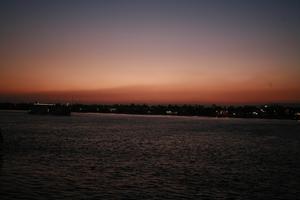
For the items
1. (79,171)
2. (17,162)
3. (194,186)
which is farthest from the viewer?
(17,162)

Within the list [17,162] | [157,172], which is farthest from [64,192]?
[17,162]

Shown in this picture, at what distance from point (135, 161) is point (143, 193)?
16.5 m

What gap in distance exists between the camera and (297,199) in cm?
2575

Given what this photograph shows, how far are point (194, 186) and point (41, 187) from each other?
10476mm

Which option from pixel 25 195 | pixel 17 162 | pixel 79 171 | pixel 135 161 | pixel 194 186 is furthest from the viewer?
pixel 135 161

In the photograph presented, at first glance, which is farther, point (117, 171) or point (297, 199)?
point (117, 171)

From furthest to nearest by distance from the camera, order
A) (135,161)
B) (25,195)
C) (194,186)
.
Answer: (135,161), (194,186), (25,195)

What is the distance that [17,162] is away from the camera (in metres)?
38.4

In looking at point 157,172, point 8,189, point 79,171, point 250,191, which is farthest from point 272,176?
point 8,189

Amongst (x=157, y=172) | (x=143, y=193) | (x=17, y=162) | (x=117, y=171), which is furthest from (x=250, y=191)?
(x=17, y=162)

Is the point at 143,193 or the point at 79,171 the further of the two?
the point at 79,171

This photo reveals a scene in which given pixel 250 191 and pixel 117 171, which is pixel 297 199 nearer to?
pixel 250 191

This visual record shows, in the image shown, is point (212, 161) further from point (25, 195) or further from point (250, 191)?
point (25, 195)

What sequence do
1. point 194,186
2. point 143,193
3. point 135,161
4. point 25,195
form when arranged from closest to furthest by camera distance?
point 25,195, point 143,193, point 194,186, point 135,161
